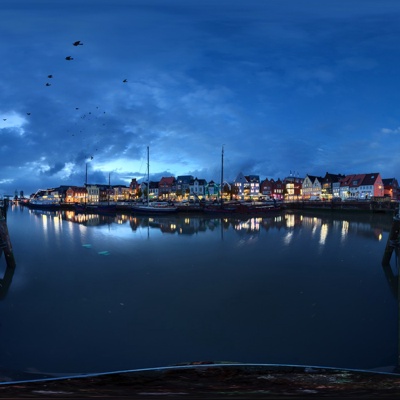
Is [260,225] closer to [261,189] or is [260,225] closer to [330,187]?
[330,187]

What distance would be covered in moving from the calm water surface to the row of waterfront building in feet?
291

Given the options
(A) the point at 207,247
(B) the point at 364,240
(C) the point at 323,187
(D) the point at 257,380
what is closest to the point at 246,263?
(A) the point at 207,247

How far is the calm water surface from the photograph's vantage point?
6.70m

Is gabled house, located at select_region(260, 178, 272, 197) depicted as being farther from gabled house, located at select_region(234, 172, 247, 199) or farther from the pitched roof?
the pitched roof

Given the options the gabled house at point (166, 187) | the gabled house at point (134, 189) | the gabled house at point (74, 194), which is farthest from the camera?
the gabled house at point (74, 194)

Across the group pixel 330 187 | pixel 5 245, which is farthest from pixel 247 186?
pixel 5 245

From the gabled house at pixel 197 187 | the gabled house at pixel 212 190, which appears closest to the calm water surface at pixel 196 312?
the gabled house at pixel 212 190

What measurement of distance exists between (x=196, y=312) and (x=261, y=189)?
132425mm

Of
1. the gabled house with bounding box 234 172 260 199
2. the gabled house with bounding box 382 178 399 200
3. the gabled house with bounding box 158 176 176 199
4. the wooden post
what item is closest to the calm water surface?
the wooden post

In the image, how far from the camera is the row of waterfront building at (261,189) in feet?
341

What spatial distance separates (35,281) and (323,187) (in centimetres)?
11962

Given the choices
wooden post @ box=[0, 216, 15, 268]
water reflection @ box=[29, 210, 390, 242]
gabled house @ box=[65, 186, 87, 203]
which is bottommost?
water reflection @ box=[29, 210, 390, 242]

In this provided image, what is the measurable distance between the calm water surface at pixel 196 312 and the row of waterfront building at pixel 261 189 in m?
88.6

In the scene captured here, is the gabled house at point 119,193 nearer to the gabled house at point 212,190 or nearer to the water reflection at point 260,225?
the gabled house at point 212,190
